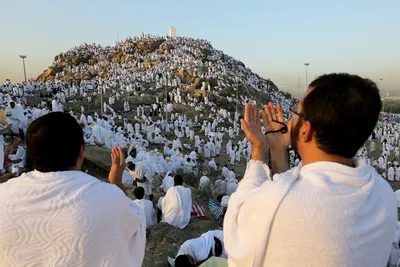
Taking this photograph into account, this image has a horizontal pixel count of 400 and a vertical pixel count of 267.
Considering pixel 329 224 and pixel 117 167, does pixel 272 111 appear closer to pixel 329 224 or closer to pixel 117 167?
pixel 329 224

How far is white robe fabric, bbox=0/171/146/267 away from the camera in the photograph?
1332 millimetres

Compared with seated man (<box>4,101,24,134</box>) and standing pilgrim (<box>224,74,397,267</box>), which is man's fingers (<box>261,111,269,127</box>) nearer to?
standing pilgrim (<box>224,74,397,267</box>)

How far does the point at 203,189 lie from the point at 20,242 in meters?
7.22

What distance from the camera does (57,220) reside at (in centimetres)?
133

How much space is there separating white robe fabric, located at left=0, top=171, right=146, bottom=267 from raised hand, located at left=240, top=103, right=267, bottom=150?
655 mm

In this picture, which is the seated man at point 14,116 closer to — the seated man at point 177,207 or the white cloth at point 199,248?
the seated man at point 177,207

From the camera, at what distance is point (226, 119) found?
28344 millimetres

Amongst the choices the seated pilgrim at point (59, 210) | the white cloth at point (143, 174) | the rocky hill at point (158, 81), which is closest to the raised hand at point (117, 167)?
the seated pilgrim at point (59, 210)

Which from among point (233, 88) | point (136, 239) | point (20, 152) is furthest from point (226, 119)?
point (136, 239)

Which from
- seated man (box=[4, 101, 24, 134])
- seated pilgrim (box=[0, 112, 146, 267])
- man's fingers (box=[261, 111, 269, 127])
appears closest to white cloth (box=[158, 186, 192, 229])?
seated pilgrim (box=[0, 112, 146, 267])

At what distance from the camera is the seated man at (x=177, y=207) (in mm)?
5738

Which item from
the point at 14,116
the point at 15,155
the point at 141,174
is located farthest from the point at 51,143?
the point at 14,116

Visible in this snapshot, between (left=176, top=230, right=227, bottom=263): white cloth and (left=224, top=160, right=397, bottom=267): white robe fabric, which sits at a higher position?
(left=224, top=160, right=397, bottom=267): white robe fabric

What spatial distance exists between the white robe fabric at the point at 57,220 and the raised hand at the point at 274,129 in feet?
2.40
